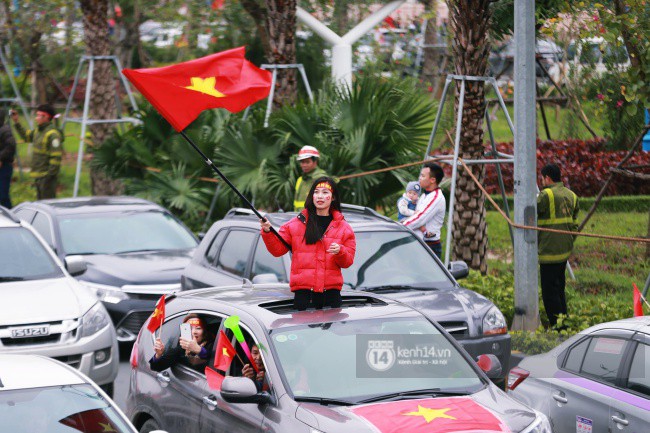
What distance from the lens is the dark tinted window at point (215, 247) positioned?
36.4 ft

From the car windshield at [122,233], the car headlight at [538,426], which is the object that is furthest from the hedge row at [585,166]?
the car headlight at [538,426]

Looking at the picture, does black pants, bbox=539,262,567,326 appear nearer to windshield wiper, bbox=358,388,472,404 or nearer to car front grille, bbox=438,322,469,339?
car front grille, bbox=438,322,469,339

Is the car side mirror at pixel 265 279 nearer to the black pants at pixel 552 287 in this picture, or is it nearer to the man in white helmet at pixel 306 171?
the man in white helmet at pixel 306 171

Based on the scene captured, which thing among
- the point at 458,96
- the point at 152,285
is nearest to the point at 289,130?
the point at 458,96

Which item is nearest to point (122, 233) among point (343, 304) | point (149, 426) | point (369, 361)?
point (149, 426)

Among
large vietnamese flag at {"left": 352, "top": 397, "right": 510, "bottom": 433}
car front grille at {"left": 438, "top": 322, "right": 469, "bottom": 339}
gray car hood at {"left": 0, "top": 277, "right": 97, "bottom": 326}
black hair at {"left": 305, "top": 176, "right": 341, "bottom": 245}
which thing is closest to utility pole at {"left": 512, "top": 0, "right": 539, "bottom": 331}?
car front grille at {"left": 438, "top": 322, "right": 469, "bottom": 339}

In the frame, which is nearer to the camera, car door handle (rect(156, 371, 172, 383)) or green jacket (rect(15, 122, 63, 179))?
car door handle (rect(156, 371, 172, 383))

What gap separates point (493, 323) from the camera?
9305 mm

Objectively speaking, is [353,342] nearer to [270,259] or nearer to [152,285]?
[270,259]

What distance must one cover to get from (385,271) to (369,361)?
386cm

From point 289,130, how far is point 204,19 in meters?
9.18

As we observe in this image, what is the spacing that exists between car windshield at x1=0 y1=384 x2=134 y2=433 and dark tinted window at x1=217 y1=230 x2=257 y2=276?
4834mm

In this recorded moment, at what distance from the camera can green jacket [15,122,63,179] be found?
1744cm

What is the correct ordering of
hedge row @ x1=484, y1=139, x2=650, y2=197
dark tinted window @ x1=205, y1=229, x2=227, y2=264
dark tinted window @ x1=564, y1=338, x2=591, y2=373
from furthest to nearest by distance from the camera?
hedge row @ x1=484, y1=139, x2=650, y2=197 < dark tinted window @ x1=205, y1=229, x2=227, y2=264 < dark tinted window @ x1=564, y1=338, x2=591, y2=373
